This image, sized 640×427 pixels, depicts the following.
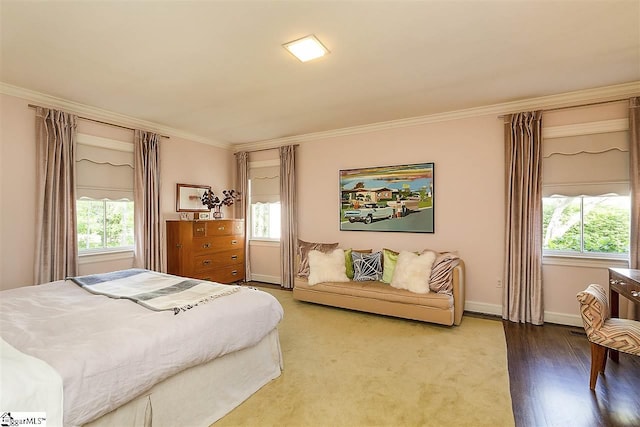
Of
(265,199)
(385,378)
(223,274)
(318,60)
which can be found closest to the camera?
(385,378)

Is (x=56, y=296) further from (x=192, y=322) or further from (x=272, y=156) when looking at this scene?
(x=272, y=156)

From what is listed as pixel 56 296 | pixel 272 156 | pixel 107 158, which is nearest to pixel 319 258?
pixel 272 156

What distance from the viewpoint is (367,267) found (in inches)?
170

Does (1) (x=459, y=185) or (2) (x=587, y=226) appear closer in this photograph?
(2) (x=587, y=226)

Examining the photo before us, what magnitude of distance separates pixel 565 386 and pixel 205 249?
179 inches

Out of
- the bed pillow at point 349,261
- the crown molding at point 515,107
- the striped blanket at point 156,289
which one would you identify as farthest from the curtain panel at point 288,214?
the striped blanket at point 156,289

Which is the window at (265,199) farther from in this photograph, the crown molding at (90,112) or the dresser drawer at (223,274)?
the crown molding at (90,112)

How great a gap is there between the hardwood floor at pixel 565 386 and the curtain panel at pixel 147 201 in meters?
4.56

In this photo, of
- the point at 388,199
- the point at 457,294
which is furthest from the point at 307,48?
the point at 457,294

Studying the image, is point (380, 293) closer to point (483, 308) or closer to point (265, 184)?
point (483, 308)

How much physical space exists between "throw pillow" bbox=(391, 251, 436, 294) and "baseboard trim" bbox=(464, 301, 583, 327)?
957mm

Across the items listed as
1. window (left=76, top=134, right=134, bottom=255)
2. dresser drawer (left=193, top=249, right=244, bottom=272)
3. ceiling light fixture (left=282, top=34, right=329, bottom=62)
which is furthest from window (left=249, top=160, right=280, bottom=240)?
ceiling light fixture (left=282, top=34, right=329, bottom=62)

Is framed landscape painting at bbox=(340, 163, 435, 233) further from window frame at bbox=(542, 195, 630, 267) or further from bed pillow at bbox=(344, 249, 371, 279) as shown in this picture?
window frame at bbox=(542, 195, 630, 267)

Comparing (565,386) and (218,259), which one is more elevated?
(218,259)
